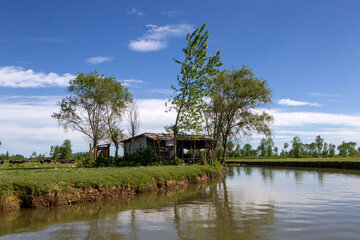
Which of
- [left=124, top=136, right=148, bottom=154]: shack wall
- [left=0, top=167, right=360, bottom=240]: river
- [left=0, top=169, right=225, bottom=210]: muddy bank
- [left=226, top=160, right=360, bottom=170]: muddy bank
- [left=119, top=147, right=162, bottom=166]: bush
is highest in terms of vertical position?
[left=124, top=136, right=148, bottom=154]: shack wall

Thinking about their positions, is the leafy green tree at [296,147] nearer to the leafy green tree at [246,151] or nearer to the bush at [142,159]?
the leafy green tree at [246,151]

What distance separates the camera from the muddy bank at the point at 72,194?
9590 millimetres

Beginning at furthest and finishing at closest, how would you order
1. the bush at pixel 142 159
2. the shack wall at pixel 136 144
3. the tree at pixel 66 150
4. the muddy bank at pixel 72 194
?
the tree at pixel 66 150
the shack wall at pixel 136 144
the bush at pixel 142 159
the muddy bank at pixel 72 194

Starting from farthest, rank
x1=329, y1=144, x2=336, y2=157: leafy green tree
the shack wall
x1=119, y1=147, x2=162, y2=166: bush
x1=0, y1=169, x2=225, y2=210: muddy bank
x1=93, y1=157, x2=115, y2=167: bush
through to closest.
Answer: x1=329, y1=144, x2=336, y2=157: leafy green tree → the shack wall → x1=119, y1=147, x2=162, y2=166: bush → x1=93, y1=157, x2=115, y2=167: bush → x1=0, y1=169, x2=225, y2=210: muddy bank

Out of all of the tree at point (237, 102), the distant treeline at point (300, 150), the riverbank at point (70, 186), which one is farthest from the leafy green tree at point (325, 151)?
the riverbank at point (70, 186)

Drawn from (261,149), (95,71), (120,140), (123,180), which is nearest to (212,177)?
(123,180)

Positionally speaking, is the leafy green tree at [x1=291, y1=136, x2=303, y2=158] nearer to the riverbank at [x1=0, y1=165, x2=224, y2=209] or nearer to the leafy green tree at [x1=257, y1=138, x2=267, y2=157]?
the leafy green tree at [x1=257, y1=138, x2=267, y2=157]

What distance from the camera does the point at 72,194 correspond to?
11086 mm

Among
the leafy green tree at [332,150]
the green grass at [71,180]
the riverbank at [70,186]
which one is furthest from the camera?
the leafy green tree at [332,150]

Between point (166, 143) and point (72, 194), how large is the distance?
60.9 feet

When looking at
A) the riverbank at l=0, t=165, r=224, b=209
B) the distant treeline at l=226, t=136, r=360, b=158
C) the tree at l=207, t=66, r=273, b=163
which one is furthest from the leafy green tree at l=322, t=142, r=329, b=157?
the riverbank at l=0, t=165, r=224, b=209

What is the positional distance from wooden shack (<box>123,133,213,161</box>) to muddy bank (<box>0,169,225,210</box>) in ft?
39.6

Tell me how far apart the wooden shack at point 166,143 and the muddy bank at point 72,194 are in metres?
12.1

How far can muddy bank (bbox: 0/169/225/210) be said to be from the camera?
9590 mm
